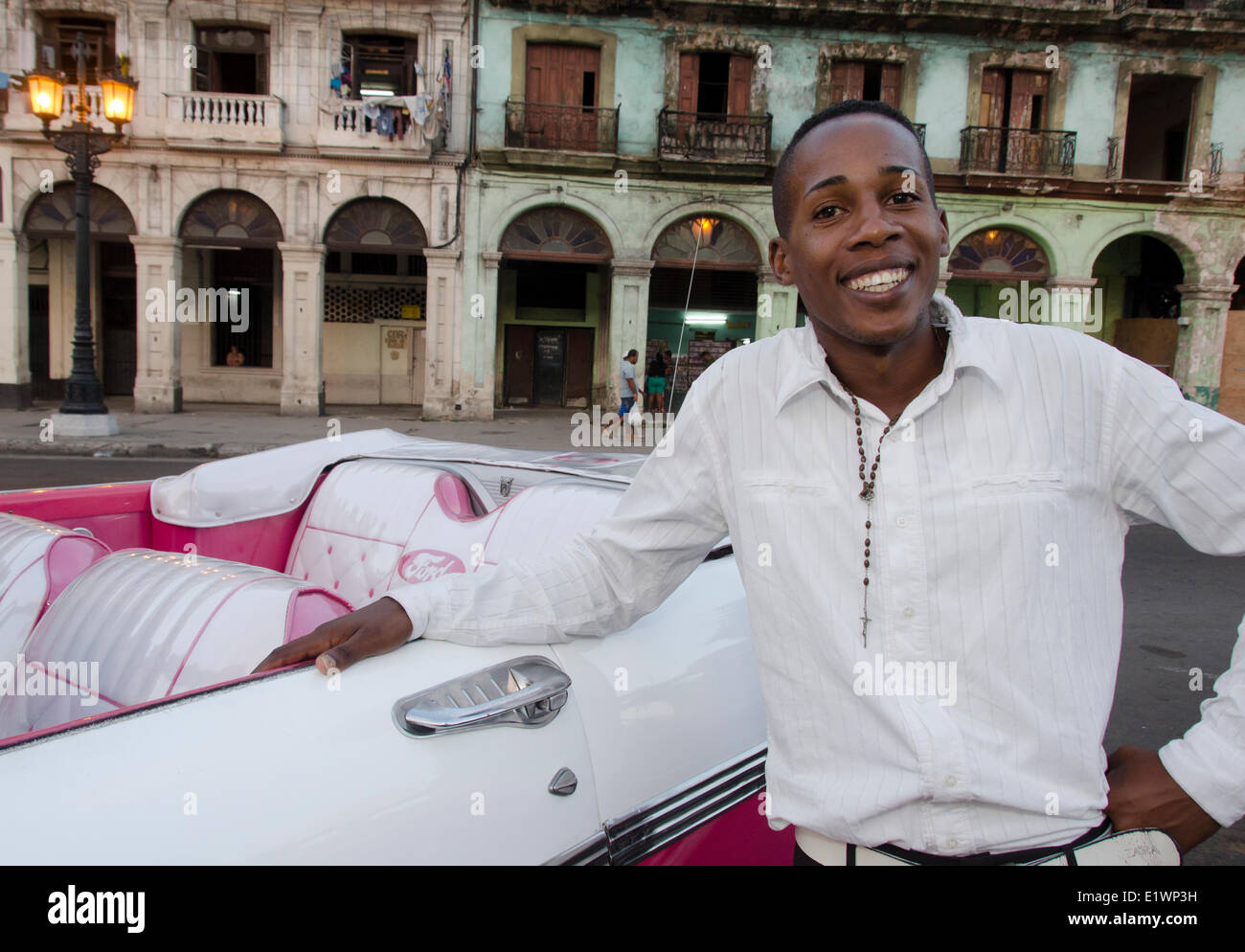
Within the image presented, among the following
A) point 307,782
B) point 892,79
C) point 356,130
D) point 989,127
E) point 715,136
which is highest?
point 892,79

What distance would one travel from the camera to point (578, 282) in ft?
71.4

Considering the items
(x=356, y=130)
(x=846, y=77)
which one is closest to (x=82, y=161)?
(x=356, y=130)

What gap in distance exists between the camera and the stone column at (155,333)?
17.5m

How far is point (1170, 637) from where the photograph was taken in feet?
17.5

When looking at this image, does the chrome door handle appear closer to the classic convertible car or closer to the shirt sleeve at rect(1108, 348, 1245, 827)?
the classic convertible car

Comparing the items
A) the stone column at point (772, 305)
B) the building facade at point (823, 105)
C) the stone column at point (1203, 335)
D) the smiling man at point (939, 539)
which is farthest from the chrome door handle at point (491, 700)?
the stone column at point (1203, 335)

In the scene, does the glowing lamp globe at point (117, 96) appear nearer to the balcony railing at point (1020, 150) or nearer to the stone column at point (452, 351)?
the stone column at point (452, 351)

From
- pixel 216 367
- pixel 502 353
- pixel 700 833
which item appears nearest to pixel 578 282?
pixel 502 353

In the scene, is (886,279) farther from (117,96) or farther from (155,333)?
(155,333)

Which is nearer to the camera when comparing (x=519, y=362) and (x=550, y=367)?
(x=519, y=362)

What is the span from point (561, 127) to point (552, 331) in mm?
5255

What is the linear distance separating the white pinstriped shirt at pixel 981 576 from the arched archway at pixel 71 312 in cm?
2106

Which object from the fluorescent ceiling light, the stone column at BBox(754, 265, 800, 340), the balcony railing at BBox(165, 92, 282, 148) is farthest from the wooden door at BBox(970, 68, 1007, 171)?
the balcony railing at BBox(165, 92, 282, 148)

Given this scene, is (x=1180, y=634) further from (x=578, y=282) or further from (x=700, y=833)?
(x=578, y=282)
